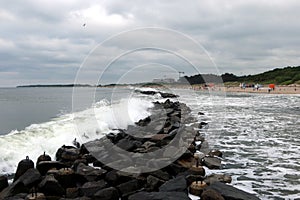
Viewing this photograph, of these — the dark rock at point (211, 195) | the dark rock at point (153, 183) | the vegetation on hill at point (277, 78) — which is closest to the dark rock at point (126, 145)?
the dark rock at point (153, 183)

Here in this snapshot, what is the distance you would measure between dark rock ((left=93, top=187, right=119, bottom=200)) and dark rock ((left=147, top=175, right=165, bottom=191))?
2.27ft

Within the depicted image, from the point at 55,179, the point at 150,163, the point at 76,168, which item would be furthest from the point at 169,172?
the point at 55,179

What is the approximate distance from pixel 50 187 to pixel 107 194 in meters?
1.03

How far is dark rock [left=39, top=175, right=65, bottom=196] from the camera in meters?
5.16

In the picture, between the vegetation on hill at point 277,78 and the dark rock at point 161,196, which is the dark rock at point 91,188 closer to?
the dark rock at point 161,196

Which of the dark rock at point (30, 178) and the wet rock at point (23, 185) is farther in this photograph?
the dark rock at point (30, 178)

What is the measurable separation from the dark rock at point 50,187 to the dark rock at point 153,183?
1.51m

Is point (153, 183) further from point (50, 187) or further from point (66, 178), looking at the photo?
point (50, 187)

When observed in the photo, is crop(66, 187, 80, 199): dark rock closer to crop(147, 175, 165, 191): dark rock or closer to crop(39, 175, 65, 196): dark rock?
crop(39, 175, 65, 196): dark rock

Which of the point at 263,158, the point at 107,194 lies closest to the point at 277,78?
the point at 263,158

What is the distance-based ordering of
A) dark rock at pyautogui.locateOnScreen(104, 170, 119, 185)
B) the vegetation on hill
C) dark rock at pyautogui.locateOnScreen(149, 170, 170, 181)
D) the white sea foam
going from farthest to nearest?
the vegetation on hill
the white sea foam
dark rock at pyautogui.locateOnScreen(149, 170, 170, 181)
dark rock at pyautogui.locateOnScreen(104, 170, 119, 185)

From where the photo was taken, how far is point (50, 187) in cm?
520

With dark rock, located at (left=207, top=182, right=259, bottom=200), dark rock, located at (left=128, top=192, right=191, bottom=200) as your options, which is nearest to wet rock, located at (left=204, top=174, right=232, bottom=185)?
dark rock, located at (left=207, top=182, right=259, bottom=200)

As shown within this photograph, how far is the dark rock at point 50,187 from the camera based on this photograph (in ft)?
16.9
